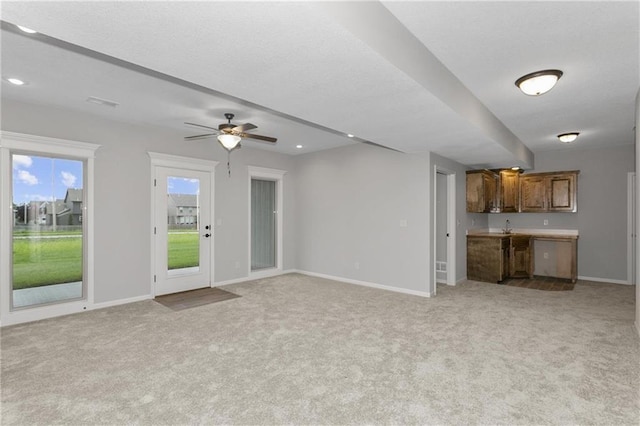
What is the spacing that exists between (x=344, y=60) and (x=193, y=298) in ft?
14.0

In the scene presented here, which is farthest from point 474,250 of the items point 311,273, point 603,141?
point 311,273

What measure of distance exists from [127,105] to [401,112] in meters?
3.31

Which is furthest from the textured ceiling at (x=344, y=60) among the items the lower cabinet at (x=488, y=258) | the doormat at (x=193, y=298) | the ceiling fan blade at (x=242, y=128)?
the doormat at (x=193, y=298)

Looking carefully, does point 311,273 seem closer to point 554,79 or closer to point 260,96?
point 260,96

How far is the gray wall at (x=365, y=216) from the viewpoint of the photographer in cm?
545

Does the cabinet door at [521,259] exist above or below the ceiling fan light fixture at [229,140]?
below

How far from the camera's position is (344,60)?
2.22 m

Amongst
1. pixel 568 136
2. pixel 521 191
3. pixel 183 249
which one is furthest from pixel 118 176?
pixel 521 191

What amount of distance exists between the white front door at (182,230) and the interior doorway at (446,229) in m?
4.24

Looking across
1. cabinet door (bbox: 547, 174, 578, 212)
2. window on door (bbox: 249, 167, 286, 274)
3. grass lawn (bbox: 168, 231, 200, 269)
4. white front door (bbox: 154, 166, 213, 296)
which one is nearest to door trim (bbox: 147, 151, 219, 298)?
white front door (bbox: 154, 166, 213, 296)

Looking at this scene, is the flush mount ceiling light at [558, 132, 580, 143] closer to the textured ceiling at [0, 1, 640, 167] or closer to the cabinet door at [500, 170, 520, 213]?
the textured ceiling at [0, 1, 640, 167]

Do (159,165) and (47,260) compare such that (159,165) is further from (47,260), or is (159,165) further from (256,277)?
(256,277)

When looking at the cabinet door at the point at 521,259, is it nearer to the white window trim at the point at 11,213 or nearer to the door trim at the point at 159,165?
the door trim at the point at 159,165

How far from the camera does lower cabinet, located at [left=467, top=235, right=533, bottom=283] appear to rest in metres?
6.27
